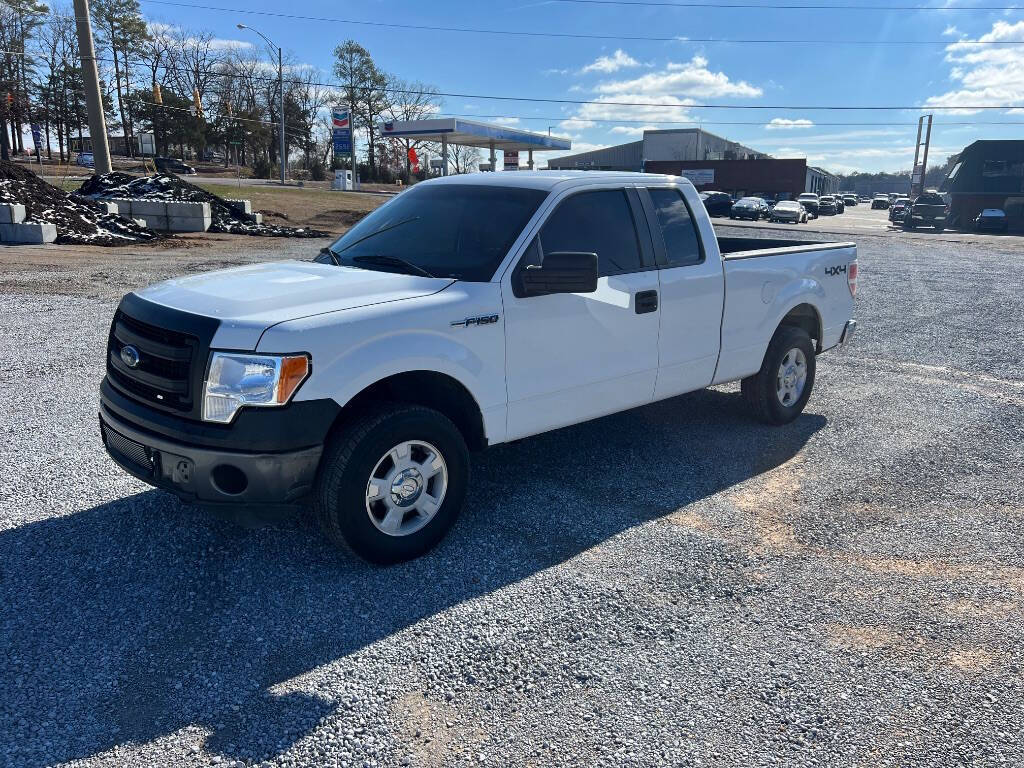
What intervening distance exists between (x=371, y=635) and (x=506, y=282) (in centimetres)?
196

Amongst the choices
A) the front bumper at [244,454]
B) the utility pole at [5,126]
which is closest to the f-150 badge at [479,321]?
the front bumper at [244,454]

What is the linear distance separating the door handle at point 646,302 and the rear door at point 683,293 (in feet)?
0.36

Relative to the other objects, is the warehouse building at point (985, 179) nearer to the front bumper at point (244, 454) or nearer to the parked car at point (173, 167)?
the front bumper at point (244, 454)

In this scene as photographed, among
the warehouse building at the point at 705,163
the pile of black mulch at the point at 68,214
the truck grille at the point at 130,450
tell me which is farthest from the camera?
the warehouse building at the point at 705,163

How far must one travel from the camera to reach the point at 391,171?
77.5 m

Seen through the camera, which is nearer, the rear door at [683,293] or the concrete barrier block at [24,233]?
the rear door at [683,293]

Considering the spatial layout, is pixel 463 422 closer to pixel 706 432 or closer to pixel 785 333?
pixel 706 432

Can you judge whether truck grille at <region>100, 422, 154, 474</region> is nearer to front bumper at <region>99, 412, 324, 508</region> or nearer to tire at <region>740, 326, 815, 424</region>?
front bumper at <region>99, 412, 324, 508</region>

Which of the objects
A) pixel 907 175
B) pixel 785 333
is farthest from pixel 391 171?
pixel 907 175

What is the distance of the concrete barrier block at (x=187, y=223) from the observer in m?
21.6

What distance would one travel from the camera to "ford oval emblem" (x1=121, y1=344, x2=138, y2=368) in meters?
3.78

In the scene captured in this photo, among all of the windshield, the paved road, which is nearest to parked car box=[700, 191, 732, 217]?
the paved road

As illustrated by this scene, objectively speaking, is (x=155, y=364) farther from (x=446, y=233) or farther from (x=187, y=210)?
(x=187, y=210)

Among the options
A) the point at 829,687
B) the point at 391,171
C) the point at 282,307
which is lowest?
the point at 829,687
